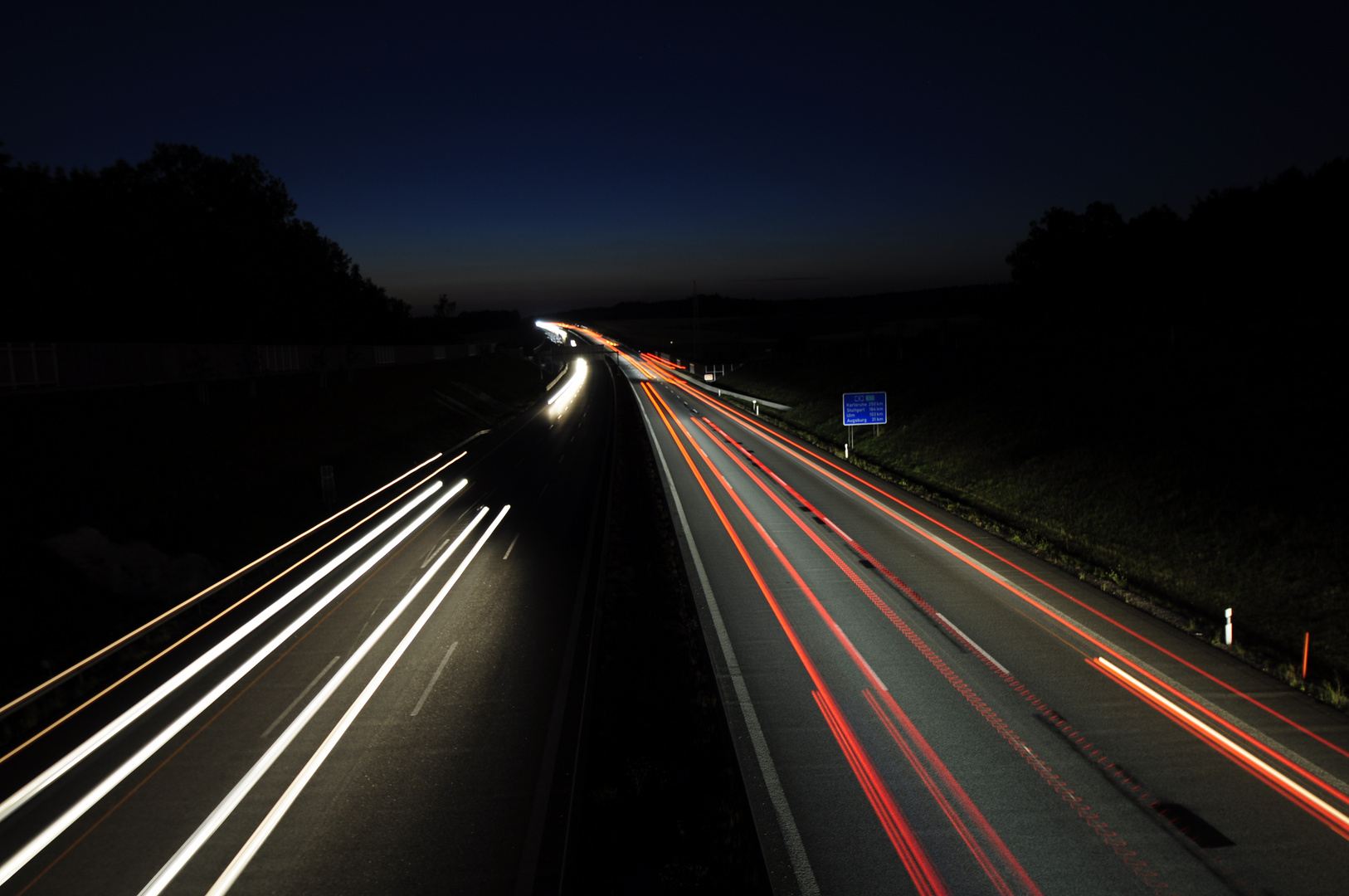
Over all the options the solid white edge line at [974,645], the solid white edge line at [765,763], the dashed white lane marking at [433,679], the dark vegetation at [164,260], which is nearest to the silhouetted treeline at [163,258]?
the dark vegetation at [164,260]

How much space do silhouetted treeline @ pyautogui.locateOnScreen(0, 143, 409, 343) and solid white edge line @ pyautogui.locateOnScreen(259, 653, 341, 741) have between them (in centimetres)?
3808

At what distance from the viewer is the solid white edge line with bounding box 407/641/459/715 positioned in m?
11.6

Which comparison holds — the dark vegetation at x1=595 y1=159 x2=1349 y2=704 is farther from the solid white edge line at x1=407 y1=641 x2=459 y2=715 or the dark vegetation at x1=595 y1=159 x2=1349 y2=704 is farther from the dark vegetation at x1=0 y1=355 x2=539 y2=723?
the dark vegetation at x1=0 y1=355 x2=539 y2=723

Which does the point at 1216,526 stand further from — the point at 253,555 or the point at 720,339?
the point at 720,339

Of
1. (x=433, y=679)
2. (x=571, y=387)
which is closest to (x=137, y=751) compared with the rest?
(x=433, y=679)

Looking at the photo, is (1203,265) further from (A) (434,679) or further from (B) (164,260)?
(B) (164,260)

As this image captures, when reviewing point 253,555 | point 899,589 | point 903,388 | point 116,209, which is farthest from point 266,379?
point 903,388

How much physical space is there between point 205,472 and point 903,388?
4214 centimetres

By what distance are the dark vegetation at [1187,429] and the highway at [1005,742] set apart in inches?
91.9

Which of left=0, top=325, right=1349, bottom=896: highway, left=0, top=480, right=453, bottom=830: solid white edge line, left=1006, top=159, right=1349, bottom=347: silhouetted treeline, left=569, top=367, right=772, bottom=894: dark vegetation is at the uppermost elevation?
left=1006, top=159, right=1349, bottom=347: silhouetted treeline

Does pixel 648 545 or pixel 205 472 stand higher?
pixel 205 472

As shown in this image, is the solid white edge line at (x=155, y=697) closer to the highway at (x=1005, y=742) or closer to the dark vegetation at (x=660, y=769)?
the dark vegetation at (x=660, y=769)

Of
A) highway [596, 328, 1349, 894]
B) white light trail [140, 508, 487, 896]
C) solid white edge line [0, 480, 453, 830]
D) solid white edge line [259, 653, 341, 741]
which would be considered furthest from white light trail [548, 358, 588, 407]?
solid white edge line [259, 653, 341, 741]

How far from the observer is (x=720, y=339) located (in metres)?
172
